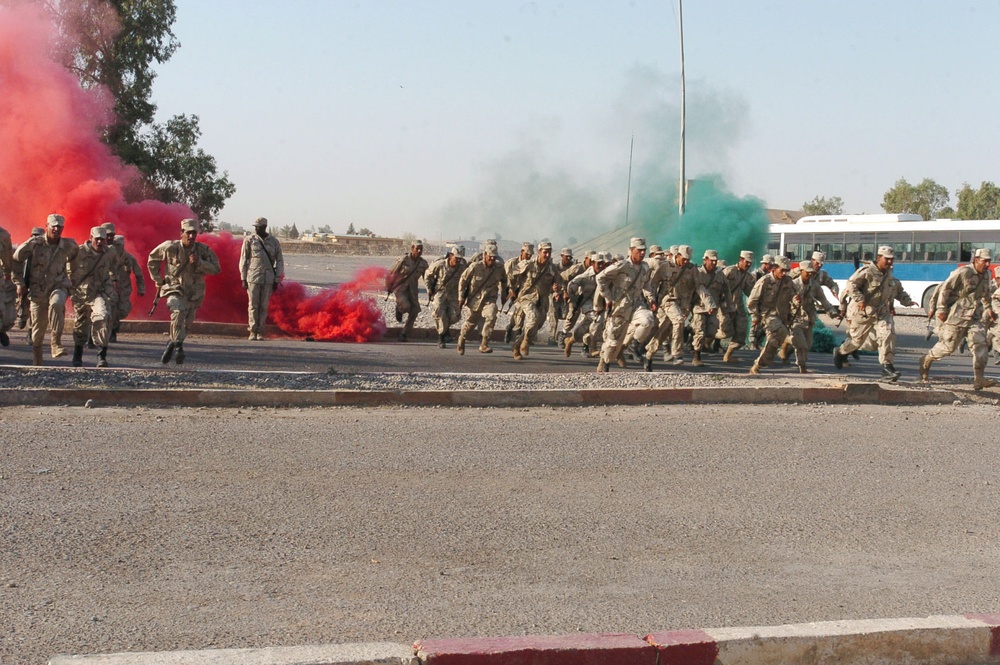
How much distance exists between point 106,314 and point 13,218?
9876mm

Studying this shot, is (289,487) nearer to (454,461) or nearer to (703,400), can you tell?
(454,461)

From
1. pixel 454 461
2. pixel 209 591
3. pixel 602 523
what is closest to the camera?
pixel 209 591

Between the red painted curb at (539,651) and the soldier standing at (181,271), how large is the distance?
28.4 ft

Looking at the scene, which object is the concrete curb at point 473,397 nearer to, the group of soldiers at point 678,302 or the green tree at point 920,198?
the group of soldiers at point 678,302

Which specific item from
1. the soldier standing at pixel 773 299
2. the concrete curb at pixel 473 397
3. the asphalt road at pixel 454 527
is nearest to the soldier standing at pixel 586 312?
the soldier standing at pixel 773 299

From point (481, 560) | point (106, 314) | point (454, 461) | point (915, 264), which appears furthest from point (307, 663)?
point (915, 264)

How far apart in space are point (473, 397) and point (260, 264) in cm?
610

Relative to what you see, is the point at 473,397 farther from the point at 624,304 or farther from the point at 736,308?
the point at 736,308

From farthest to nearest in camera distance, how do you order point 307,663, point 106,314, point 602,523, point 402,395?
point 106,314
point 402,395
point 602,523
point 307,663

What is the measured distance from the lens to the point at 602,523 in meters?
6.12

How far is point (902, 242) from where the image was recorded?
3125 cm

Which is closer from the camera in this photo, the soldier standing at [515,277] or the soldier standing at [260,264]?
the soldier standing at [260,264]

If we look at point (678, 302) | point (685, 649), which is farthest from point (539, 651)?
point (678, 302)

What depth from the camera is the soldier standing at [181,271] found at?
12.0m
